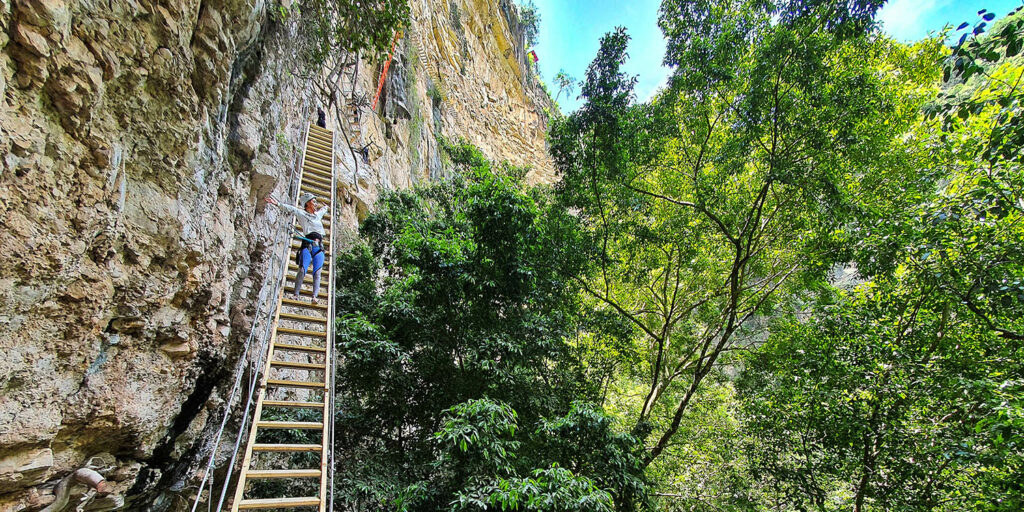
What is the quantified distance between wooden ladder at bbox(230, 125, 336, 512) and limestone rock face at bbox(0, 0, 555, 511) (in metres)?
0.46

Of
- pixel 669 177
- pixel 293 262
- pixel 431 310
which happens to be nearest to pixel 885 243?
pixel 669 177

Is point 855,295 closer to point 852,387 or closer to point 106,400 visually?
point 852,387

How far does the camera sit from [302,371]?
6113 mm

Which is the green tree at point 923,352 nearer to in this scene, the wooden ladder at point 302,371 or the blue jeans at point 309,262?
the wooden ladder at point 302,371

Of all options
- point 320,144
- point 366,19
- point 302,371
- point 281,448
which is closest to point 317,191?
point 320,144

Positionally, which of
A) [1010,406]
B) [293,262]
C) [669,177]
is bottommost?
[1010,406]

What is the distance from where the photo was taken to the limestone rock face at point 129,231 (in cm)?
189

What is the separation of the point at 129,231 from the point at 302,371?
4.20 meters

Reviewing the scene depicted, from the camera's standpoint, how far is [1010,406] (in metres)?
2.79

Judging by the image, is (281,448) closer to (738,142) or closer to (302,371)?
(302,371)

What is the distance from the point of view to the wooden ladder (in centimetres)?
269

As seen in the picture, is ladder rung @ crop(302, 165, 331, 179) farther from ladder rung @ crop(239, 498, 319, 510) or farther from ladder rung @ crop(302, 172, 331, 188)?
ladder rung @ crop(239, 498, 319, 510)

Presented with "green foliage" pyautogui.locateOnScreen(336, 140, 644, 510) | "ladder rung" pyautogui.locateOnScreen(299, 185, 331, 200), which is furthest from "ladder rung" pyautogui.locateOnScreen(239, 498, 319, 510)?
"ladder rung" pyautogui.locateOnScreen(299, 185, 331, 200)

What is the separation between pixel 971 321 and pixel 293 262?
864 cm
